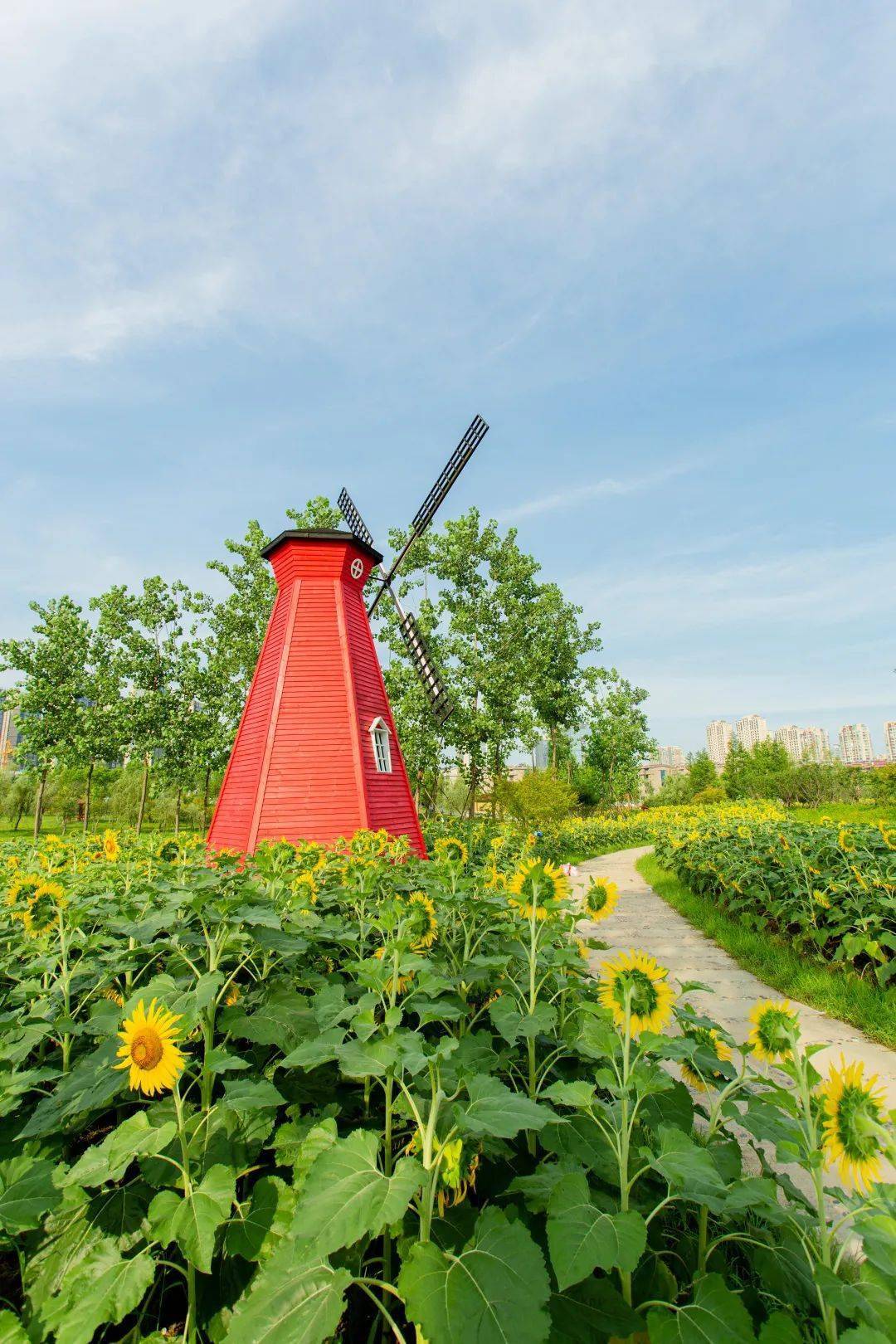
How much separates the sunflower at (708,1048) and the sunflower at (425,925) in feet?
2.96

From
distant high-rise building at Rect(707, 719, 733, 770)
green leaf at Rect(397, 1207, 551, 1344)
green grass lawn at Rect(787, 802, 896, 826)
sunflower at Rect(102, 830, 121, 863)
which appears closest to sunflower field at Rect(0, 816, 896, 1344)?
green leaf at Rect(397, 1207, 551, 1344)

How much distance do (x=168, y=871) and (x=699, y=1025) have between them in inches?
96.7

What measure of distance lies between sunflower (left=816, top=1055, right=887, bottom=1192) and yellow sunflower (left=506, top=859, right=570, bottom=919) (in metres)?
0.93

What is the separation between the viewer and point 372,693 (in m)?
11.8

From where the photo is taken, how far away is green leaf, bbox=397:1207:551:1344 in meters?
0.94

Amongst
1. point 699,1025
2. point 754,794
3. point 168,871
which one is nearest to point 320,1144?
point 699,1025

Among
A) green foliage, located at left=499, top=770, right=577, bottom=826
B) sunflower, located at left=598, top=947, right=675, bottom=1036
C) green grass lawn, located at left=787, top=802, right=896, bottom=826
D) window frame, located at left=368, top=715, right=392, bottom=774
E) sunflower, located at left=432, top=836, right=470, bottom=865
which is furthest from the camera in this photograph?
green foliage, located at left=499, top=770, right=577, bottom=826

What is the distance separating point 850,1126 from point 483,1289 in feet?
2.33

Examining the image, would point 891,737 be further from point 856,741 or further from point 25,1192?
point 25,1192

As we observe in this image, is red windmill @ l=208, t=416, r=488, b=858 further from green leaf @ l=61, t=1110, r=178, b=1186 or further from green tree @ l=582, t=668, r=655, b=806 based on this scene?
green tree @ l=582, t=668, r=655, b=806

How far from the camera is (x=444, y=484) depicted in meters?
16.9

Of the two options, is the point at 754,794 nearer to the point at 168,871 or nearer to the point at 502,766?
the point at 502,766

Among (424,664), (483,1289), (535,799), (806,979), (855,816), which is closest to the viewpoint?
(483,1289)

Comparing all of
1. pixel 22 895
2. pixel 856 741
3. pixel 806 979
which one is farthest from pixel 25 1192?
pixel 856 741
